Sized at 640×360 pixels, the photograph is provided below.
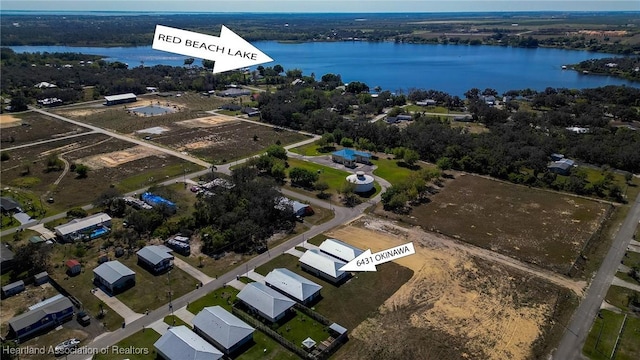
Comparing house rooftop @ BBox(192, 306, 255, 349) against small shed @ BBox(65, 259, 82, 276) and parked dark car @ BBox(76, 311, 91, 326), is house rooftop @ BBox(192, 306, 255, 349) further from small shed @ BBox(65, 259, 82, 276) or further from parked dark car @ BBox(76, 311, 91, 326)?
small shed @ BBox(65, 259, 82, 276)

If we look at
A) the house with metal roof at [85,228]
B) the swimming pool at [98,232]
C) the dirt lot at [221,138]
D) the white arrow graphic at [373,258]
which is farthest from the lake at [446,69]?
the swimming pool at [98,232]

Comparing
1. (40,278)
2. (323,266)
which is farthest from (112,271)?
(323,266)

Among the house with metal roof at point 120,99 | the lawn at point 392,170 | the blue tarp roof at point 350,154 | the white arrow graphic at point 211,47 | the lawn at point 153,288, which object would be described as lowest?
the lawn at point 153,288

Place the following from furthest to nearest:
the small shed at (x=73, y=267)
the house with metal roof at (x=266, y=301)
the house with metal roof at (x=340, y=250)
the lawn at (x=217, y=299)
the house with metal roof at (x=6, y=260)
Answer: the house with metal roof at (x=340, y=250) → the house with metal roof at (x=6, y=260) → the small shed at (x=73, y=267) → the lawn at (x=217, y=299) → the house with metal roof at (x=266, y=301)

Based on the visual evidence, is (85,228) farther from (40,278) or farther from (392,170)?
(392,170)

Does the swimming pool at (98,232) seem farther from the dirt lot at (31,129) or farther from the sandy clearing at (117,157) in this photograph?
the dirt lot at (31,129)
